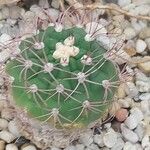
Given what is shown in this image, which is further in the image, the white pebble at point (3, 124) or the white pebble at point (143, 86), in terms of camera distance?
the white pebble at point (143, 86)

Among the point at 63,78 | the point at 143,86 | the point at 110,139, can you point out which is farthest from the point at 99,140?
the point at 63,78

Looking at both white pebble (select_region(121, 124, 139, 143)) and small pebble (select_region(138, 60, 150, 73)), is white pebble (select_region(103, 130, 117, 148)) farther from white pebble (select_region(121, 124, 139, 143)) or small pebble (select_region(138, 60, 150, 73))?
small pebble (select_region(138, 60, 150, 73))

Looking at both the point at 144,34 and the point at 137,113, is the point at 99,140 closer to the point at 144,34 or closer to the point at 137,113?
the point at 137,113

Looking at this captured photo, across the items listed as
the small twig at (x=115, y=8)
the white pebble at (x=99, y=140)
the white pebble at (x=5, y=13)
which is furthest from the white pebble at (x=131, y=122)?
the white pebble at (x=5, y=13)

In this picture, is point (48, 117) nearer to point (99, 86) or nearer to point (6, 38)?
point (99, 86)

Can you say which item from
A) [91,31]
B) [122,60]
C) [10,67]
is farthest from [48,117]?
[122,60]

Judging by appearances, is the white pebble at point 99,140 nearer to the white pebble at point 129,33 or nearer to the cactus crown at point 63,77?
the cactus crown at point 63,77
